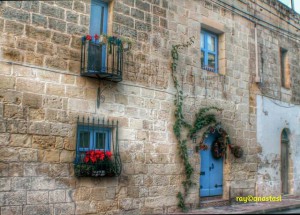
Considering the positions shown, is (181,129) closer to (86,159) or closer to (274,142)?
(86,159)

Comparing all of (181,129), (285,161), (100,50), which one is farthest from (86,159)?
(285,161)

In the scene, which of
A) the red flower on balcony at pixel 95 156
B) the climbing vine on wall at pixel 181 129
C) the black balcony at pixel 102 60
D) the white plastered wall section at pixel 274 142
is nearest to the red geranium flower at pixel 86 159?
the red flower on balcony at pixel 95 156

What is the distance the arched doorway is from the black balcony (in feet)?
22.2

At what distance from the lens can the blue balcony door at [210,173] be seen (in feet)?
28.8

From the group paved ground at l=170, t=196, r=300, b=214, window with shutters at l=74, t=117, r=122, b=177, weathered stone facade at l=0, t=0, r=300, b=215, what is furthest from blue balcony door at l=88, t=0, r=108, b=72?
paved ground at l=170, t=196, r=300, b=214

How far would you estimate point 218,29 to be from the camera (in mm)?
9438

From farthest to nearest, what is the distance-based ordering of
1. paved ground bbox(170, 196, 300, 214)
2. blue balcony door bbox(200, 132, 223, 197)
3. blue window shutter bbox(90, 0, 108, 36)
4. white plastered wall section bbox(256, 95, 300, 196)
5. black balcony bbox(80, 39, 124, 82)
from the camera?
white plastered wall section bbox(256, 95, 300, 196) → blue balcony door bbox(200, 132, 223, 197) → paved ground bbox(170, 196, 300, 214) → blue window shutter bbox(90, 0, 108, 36) → black balcony bbox(80, 39, 124, 82)

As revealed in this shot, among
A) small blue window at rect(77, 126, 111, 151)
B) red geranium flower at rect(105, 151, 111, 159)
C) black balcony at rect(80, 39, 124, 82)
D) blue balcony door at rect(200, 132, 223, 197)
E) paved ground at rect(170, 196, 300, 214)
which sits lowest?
paved ground at rect(170, 196, 300, 214)

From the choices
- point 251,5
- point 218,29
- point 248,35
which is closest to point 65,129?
point 218,29

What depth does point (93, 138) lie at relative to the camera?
6.86 m

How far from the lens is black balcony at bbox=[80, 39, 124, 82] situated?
21.7 feet

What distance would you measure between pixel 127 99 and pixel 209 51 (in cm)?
316

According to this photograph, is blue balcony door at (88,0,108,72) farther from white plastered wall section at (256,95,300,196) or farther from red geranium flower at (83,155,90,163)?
white plastered wall section at (256,95,300,196)

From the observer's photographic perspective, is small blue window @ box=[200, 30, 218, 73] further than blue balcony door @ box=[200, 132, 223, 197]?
Yes
